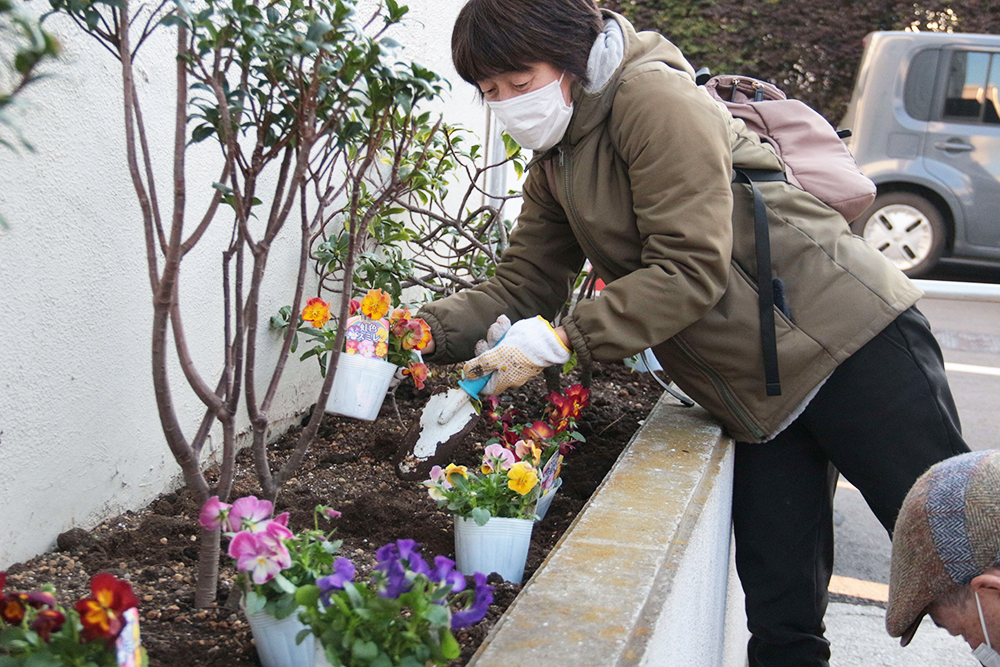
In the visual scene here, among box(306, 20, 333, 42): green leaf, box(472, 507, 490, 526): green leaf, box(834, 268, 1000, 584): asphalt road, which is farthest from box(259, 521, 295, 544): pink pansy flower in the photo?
box(834, 268, 1000, 584): asphalt road

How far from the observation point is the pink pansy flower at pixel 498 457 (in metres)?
1.81

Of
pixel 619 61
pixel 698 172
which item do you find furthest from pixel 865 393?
pixel 619 61

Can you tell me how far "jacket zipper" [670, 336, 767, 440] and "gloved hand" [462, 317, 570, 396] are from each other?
301 millimetres

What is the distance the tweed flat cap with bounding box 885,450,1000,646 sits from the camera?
4.45ft

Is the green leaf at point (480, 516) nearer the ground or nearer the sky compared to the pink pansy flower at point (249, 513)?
nearer the ground

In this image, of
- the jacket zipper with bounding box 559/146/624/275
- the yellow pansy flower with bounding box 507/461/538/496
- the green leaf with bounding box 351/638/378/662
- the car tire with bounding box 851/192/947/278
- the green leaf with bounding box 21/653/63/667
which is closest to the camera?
the green leaf with bounding box 21/653/63/667

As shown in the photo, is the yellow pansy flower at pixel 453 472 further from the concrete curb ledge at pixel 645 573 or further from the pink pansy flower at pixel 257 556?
the pink pansy flower at pixel 257 556

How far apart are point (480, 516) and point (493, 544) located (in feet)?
0.35

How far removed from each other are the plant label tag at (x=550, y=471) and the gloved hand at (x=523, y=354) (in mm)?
249

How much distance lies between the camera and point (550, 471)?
2.08 m

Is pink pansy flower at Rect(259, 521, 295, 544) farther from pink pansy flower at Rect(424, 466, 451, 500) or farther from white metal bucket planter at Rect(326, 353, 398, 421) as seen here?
white metal bucket planter at Rect(326, 353, 398, 421)

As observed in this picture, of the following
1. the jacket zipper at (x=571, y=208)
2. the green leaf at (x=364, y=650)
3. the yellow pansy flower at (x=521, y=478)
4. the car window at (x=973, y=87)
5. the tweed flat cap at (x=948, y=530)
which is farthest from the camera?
the car window at (x=973, y=87)

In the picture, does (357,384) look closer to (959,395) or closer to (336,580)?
(336,580)

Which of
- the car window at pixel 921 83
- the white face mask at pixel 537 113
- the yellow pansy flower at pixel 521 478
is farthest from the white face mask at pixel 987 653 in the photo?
the car window at pixel 921 83
